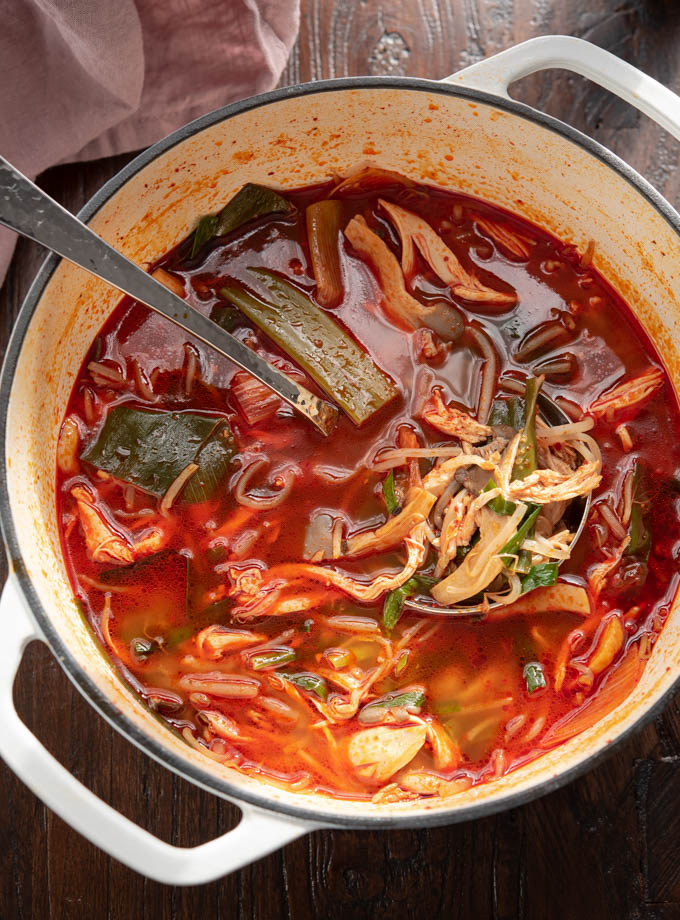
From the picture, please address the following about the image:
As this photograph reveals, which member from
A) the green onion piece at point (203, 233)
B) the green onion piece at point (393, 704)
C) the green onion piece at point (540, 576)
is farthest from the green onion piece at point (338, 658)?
the green onion piece at point (203, 233)

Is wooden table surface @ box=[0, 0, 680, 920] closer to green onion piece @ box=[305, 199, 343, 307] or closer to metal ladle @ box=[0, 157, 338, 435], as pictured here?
metal ladle @ box=[0, 157, 338, 435]

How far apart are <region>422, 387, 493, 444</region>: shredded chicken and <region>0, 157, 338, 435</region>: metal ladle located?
0.28 metres

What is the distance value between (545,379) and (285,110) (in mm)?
1042

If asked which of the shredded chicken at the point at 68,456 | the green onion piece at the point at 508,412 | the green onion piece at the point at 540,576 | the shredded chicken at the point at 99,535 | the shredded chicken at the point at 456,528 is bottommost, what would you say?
the green onion piece at the point at 540,576

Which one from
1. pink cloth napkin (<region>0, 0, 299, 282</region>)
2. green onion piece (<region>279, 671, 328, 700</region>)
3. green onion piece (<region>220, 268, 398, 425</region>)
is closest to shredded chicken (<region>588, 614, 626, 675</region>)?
green onion piece (<region>279, 671, 328, 700</region>)

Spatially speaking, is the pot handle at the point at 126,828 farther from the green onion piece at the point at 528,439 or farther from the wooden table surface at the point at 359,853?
the green onion piece at the point at 528,439

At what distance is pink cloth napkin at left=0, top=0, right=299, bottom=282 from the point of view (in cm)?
218

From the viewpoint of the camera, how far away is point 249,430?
7.62 ft

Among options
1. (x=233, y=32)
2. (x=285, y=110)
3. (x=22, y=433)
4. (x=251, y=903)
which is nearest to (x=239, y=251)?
(x=285, y=110)

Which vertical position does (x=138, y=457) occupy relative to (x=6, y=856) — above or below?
above

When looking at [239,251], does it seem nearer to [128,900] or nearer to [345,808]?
[345,808]

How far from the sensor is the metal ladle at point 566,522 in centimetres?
222

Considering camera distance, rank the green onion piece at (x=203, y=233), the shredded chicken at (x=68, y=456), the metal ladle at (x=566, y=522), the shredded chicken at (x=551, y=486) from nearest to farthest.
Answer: the shredded chicken at (x=551, y=486) → the metal ladle at (x=566, y=522) → the shredded chicken at (x=68, y=456) → the green onion piece at (x=203, y=233)

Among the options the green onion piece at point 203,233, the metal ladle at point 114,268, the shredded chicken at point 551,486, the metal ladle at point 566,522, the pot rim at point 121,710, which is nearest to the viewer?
the metal ladle at point 114,268
